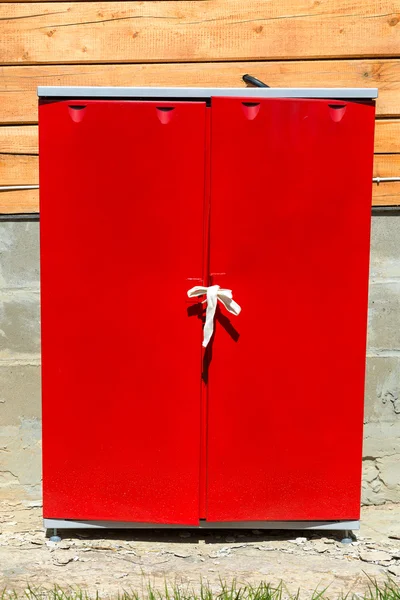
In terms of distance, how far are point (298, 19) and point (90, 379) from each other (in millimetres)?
2007

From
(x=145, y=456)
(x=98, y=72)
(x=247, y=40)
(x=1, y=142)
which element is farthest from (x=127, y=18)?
(x=145, y=456)

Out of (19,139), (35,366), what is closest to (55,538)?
(35,366)

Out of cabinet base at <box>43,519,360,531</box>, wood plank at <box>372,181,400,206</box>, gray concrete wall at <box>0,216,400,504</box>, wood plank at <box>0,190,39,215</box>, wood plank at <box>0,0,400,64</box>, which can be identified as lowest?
cabinet base at <box>43,519,360,531</box>

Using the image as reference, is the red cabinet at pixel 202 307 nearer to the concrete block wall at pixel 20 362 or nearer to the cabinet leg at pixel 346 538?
the cabinet leg at pixel 346 538

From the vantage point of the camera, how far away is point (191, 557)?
3.87m

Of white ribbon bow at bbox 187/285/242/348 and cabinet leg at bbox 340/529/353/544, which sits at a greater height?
white ribbon bow at bbox 187/285/242/348

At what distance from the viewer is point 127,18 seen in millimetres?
4180

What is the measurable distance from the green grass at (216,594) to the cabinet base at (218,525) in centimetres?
36

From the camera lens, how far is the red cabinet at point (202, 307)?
356 cm

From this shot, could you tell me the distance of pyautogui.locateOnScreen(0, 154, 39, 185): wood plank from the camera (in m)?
4.26

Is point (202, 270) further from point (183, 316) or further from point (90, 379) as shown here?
point (90, 379)

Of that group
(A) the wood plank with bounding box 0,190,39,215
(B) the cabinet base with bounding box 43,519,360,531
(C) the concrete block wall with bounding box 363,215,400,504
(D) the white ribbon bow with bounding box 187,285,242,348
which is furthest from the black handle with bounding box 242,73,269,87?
(B) the cabinet base with bounding box 43,519,360,531

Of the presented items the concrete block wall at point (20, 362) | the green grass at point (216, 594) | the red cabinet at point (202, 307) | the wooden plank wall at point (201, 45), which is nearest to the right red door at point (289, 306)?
the red cabinet at point (202, 307)

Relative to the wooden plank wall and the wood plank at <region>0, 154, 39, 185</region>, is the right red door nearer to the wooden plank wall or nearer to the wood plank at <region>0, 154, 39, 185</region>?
the wooden plank wall
